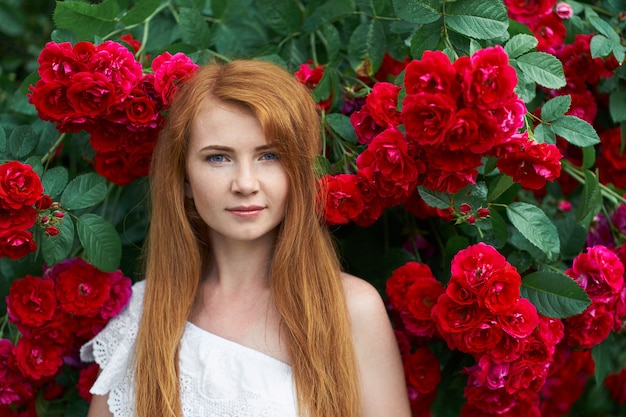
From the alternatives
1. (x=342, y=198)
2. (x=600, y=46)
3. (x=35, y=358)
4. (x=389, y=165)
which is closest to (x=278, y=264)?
(x=342, y=198)

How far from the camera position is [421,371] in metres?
1.74

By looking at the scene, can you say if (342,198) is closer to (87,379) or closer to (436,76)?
(436,76)

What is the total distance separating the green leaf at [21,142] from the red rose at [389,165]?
740 mm

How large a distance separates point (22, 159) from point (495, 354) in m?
1.08

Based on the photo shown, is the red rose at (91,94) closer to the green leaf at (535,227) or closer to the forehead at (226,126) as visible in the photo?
the forehead at (226,126)

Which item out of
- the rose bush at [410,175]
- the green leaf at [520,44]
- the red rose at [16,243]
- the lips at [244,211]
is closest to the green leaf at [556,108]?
the rose bush at [410,175]

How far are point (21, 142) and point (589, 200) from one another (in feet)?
4.00

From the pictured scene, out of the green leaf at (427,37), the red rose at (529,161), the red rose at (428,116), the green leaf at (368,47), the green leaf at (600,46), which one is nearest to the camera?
the red rose at (428,116)

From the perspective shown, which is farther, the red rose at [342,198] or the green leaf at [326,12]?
the green leaf at [326,12]

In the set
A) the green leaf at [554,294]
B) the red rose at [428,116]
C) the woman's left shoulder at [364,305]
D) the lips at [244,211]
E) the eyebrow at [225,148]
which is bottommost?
the woman's left shoulder at [364,305]

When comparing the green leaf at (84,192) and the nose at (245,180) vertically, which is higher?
the nose at (245,180)

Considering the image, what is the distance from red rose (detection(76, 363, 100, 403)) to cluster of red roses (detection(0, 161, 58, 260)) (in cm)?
39

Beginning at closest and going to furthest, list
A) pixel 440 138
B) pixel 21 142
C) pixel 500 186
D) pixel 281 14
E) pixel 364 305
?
1. pixel 440 138
2. pixel 500 186
3. pixel 364 305
4. pixel 21 142
5. pixel 281 14

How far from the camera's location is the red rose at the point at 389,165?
1.44 metres
